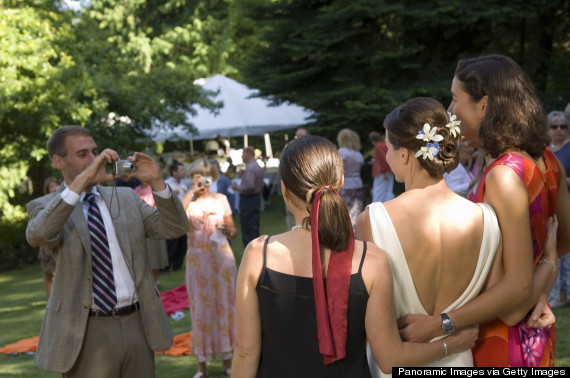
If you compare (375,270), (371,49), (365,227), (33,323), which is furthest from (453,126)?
(371,49)

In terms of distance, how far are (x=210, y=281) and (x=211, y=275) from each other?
0.21 ft

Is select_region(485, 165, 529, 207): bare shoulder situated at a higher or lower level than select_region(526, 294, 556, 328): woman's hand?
higher

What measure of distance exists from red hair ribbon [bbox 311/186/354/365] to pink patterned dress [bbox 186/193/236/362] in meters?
4.86

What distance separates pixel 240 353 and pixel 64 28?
51.0 ft

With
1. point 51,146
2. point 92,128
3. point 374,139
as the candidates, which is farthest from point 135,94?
point 51,146

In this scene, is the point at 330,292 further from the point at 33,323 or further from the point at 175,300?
the point at 33,323

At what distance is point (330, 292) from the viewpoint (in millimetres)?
2559

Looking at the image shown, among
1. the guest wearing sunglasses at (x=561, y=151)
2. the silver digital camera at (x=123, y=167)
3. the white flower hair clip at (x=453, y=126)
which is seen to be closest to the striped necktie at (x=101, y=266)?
the silver digital camera at (x=123, y=167)

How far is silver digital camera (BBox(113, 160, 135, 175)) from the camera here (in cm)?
404

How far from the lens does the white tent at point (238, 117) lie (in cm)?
2302

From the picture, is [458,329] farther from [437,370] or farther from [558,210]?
[558,210]

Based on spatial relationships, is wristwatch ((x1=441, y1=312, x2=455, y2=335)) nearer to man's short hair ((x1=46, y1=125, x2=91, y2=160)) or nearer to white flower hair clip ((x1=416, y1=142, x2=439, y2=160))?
white flower hair clip ((x1=416, y1=142, x2=439, y2=160))

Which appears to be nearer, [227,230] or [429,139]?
[429,139]

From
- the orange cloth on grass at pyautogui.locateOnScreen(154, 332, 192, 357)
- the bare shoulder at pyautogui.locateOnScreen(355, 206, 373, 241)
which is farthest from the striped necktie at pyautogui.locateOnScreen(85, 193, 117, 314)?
the orange cloth on grass at pyautogui.locateOnScreen(154, 332, 192, 357)
